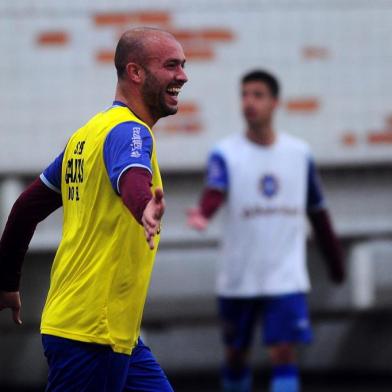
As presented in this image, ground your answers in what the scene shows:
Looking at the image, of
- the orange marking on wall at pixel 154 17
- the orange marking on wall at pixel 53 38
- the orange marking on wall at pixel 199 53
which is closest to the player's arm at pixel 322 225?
the orange marking on wall at pixel 199 53

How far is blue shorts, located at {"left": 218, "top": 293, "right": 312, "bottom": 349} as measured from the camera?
8.05m

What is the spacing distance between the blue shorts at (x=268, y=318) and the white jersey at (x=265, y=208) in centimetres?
7

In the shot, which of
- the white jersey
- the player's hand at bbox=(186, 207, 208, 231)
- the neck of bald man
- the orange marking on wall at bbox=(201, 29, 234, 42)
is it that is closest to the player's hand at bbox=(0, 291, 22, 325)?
the neck of bald man

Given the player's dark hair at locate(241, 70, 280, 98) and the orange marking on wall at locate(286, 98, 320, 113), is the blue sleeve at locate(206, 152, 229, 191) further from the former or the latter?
the orange marking on wall at locate(286, 98, 320, 113)

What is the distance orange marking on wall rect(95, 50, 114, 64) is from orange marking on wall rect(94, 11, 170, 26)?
18cm

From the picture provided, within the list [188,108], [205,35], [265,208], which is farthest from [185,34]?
[265,208]

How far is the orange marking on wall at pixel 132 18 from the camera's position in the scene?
8.97 meters

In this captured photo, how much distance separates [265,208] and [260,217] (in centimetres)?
6

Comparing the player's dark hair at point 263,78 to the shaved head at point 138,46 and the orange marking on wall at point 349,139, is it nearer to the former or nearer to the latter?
the orange marking on wall at point 349,139

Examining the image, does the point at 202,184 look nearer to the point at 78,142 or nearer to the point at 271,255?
the point at 271,255

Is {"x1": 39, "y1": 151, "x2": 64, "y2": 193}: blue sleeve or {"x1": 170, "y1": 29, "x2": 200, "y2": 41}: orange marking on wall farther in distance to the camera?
{"x1": 170, "y1": 29, "x2": 200, "y2": 41}: orange marking on wall

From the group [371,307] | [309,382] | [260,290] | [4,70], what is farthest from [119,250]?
[309,382]

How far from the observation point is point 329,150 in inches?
365

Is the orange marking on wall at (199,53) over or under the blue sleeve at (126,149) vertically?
over
